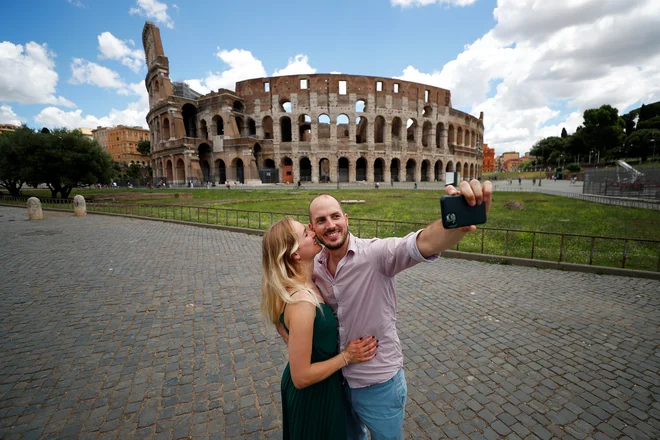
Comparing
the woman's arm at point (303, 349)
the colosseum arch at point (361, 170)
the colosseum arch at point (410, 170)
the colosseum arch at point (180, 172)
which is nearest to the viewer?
the woman's arm at point (303, 349)

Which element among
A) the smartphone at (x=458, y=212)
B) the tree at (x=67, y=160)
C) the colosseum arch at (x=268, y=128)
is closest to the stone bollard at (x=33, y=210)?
the tree at (x=67, y=160)

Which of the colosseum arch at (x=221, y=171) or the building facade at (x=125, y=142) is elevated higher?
the building facade at (x=125, y=142)

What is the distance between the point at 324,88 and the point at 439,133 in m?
22.2

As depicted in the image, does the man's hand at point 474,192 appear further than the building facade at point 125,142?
No

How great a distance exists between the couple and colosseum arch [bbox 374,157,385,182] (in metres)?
46.7

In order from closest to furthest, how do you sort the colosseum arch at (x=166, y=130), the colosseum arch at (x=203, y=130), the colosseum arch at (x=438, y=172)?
1. the colosseum arch at (x=166, y=130)
2. the colosseum arch at (x=203, y=130)
3. the colosseum arch at (x=438, y=172)

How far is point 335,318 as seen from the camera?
1515 mm

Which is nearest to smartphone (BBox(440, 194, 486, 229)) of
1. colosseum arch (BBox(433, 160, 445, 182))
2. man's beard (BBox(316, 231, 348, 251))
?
man's beard (BBox(316, 231, 348, 251))

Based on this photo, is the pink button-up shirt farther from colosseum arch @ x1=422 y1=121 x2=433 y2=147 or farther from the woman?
colosseum arch @ x1=422 y1=121 x2=433 y2=147

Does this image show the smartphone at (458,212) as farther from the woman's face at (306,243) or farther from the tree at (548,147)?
the tree at (548,147)

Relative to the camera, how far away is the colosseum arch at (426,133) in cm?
4862

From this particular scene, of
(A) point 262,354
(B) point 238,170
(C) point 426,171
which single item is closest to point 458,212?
(A) point 262,354

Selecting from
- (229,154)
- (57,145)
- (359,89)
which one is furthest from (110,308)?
(359,89)

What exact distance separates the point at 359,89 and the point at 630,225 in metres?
39.0
